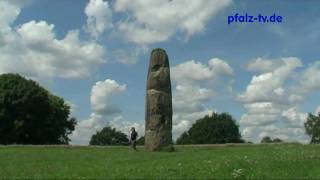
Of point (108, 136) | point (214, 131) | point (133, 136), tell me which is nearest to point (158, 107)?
point (133, 136)

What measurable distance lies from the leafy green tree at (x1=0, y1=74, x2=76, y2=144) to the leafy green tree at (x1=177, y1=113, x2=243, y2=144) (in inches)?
1356

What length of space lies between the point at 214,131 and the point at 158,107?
80.7 m

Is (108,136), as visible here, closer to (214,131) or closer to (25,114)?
(214,131)

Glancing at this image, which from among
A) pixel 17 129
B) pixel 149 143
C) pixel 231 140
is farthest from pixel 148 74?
pixel 231 140

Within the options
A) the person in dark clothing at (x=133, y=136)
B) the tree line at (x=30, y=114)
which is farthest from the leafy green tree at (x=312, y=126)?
the person in dark clothing at (x=133, y=136)

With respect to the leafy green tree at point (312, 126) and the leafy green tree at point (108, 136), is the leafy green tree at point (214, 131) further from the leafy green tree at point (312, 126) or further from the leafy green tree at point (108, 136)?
the leafy green tree at point (108, 136)

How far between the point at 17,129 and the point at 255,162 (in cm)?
6800

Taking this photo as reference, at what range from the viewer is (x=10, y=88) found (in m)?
92.9

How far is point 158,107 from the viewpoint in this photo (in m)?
43.3

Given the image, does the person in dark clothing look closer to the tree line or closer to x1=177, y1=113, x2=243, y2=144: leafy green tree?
the tree line

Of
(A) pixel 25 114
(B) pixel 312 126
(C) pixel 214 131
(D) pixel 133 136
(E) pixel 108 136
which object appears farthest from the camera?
(E) pixel 108 136

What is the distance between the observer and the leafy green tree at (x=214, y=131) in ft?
401

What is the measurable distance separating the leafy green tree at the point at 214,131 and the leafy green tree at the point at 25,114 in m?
34.4

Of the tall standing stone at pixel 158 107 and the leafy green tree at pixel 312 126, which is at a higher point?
the leafy green tree at pixel 312 126
